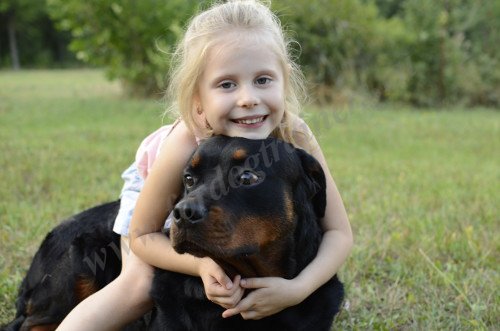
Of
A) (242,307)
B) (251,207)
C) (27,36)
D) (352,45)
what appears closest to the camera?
(251,207)

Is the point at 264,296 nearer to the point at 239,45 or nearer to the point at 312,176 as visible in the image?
the point at 312,176

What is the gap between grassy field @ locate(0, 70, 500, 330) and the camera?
356 cm

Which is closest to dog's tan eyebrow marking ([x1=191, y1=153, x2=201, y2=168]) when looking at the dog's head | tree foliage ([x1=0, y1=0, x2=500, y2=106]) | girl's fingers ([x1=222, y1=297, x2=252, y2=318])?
the dog's head

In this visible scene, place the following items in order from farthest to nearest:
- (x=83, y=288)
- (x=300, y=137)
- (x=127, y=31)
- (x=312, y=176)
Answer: (x=127, y=31) < (x=83, y=288) < (x=300, y=137) < (x=312, y=176)

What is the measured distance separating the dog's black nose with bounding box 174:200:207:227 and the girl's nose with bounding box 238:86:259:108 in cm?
64

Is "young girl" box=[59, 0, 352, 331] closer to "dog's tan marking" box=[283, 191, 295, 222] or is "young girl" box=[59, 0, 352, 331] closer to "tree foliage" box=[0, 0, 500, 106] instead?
"dog's tan marking" box=[283, 191, 295, 222]

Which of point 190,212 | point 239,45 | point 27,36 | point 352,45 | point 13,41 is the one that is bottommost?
point 27,36

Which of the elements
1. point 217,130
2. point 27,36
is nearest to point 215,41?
point 217,130

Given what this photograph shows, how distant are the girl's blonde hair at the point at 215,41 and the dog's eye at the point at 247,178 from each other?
54cm

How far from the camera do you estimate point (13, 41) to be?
148 ft

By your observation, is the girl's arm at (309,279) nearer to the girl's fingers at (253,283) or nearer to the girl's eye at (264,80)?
the girl's fingers at (253,283)

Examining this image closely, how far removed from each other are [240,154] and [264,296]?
1.83 ft

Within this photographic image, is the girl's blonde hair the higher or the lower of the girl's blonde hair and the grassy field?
the higher

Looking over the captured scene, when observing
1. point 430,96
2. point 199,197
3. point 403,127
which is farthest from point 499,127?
point 199,197
